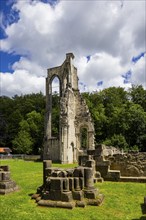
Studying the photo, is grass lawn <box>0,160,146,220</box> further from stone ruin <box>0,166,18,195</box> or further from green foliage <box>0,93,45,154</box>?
green foliage <box>0,93,45,154</box>

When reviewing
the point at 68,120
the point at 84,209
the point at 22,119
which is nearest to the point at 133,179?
the point at 84,209

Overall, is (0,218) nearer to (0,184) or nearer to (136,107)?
(0,184)

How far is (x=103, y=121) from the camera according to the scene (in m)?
53.3

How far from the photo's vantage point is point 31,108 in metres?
70.1

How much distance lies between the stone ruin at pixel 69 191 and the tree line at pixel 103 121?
118 feet

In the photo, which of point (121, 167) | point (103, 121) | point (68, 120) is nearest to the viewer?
point (121, 167)

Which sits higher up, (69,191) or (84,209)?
(69,191)

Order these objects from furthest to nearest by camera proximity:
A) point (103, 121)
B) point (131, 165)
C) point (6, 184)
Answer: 1. point (103, 121)
2. point (131, 165)
3. point (6, 184)

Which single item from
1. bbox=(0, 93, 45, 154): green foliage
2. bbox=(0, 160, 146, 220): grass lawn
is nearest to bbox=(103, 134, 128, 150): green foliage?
bbox=(0, 93, 45, 154): green foliage

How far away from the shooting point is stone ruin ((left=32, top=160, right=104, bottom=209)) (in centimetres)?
1093

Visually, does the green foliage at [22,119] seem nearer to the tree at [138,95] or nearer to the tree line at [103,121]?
the tree line at [103,121]

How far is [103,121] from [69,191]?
42559mm

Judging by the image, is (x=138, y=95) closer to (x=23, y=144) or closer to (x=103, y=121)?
(x=103, y=121)

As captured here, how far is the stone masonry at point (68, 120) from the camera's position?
3472cm
